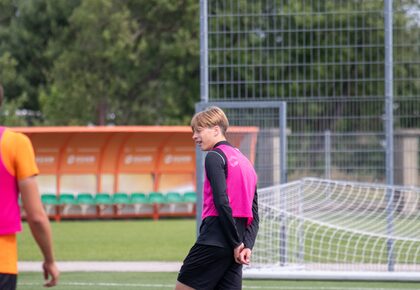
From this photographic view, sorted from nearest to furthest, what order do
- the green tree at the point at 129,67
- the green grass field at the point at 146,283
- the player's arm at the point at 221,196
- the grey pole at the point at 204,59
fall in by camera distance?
the player's arm at the point at 221,196 → the green grass field at the point at 146,283 → the grey pole at the point at 204,59 → the green tree at the point at 129,67

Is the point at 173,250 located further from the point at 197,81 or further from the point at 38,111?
the point at 38,111

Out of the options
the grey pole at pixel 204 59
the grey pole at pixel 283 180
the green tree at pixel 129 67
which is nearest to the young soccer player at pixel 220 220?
the grey pole at pixel 283 180

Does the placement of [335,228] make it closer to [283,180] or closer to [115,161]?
[283,180]

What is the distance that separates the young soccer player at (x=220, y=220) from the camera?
6574 mm

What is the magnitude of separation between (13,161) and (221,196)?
191 centimetres

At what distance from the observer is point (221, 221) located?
6.51 metres

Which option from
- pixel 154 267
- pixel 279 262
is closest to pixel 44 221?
pixel 279 262

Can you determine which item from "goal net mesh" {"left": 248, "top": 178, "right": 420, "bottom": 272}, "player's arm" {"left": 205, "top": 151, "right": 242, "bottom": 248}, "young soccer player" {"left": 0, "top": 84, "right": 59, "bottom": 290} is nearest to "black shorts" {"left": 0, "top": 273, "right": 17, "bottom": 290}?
"young soccer player" {"left": 0, "top": 84, "right": 59, "bottom": 290}

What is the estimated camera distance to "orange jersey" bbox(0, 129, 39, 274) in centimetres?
487

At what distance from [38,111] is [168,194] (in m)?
25.5

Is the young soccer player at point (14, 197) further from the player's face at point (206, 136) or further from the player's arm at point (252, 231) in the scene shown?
the player's arm at point (252, 231)

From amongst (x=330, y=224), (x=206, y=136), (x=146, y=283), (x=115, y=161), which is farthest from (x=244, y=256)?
(x=115, y=161)

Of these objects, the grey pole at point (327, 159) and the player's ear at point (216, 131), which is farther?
the grey pole at point (327, 159)

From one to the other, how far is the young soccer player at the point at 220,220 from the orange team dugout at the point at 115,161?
18511 millimetres
